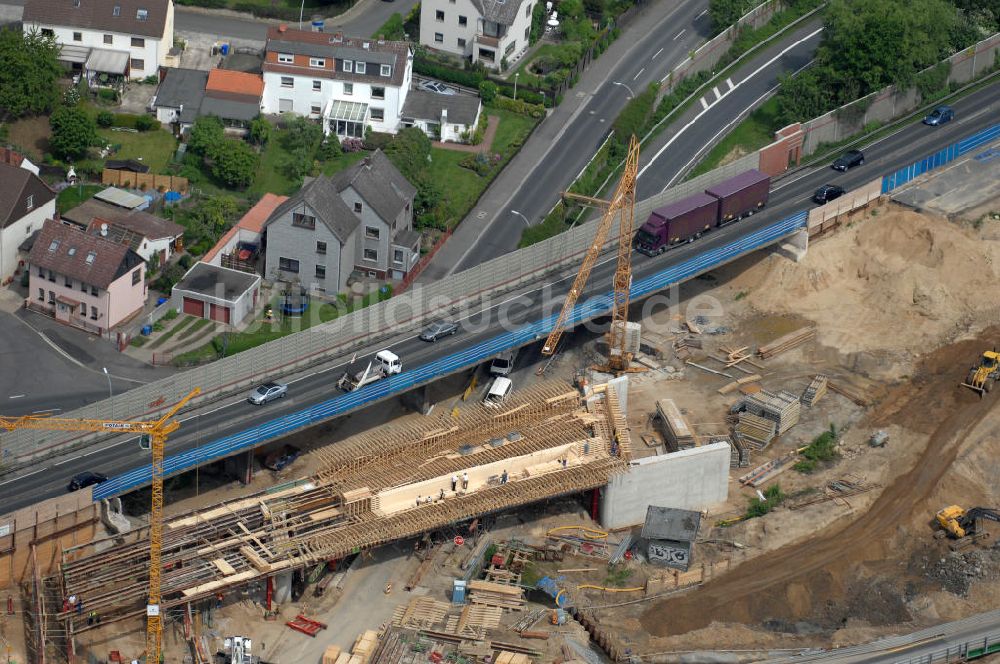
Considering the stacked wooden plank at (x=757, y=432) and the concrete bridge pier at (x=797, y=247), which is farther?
the concrete bridge pier at (x=797, y=247)

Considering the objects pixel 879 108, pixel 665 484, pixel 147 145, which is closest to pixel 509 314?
pixel 665 484

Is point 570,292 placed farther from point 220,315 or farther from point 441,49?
point 441,49

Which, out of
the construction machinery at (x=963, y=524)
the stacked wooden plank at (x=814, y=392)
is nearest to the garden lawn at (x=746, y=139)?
the stacked wooden plank at (x=814, y=392)

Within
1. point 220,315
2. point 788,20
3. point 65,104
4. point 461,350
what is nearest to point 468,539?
point 461,350

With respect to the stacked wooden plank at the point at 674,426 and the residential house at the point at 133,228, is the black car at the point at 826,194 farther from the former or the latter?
the residential house at the point at 133,228

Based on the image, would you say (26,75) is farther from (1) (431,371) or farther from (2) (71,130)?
(1) (431,371)
